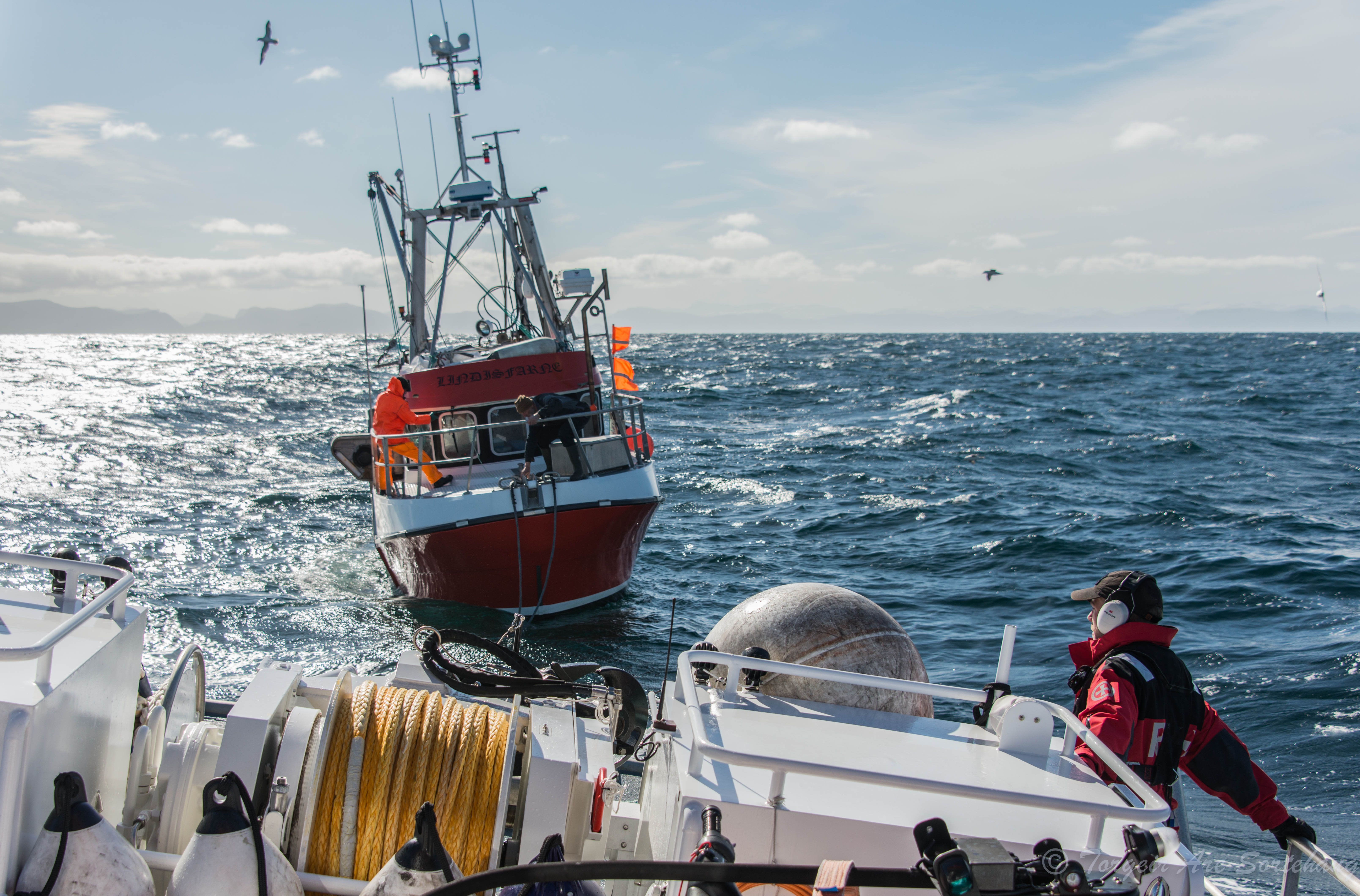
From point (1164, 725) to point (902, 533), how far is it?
12.0 meters

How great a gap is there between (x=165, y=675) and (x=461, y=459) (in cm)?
388

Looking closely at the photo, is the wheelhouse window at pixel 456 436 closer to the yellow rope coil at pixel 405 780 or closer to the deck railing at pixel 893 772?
the yellow rope coil at pixel 405 780

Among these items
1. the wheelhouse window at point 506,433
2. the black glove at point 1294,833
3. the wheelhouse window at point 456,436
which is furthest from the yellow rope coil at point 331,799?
the wheelhouse window at point 506,433

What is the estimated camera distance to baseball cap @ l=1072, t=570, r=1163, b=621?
3.51 m

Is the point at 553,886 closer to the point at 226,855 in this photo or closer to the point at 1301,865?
the point at 226,855

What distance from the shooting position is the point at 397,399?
35.0ft

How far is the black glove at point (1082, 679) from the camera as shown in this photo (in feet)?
12.2

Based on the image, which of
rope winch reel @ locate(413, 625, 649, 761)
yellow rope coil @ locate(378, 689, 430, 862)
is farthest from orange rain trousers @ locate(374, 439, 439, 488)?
yellow rope coil @ locate(378, 689, 430, 862)

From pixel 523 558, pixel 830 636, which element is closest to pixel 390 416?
pixel 523 558

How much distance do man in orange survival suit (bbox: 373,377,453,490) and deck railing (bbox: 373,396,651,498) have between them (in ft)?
0.17

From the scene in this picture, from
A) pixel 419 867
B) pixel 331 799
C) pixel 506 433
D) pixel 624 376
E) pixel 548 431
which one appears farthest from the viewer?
pixel 624 376

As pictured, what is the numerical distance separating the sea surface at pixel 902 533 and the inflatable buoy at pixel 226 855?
112 inches

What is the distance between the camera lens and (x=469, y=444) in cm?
1173

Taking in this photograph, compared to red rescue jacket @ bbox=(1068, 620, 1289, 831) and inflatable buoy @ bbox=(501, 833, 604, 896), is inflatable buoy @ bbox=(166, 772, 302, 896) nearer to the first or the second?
inflatable buoy @ bbox=(501, 833, 604, 896)
